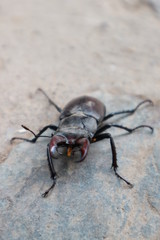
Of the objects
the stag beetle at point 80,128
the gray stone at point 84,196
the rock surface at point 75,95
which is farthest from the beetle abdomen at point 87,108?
the gray stone at point 84,196

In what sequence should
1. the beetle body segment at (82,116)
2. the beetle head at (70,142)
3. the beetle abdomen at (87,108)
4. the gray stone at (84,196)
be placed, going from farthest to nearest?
the beetle abdomen at (87,108), the beetle body segment at (82,116), the beetle head at (70,142), the gray stone at (84,196)

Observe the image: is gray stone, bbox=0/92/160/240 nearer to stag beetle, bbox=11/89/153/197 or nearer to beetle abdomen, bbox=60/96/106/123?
stag beetle, bbox=11/89/153/197

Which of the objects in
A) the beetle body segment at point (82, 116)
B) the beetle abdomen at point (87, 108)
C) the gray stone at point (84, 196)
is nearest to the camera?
the gray stone at point (84, 196)

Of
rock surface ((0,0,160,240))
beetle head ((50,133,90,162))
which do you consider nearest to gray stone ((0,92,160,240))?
rock surface ((0,0,160,240))

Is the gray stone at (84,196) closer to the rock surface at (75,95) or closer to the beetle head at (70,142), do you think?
the rock surface at (75,95)

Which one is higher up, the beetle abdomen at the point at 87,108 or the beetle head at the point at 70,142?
the beetle head at the point at 70,142

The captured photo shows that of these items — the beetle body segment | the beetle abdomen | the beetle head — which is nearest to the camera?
the beetle head

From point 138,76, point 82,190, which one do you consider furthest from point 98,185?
Answer: point 138,76

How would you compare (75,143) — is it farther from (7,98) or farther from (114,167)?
(7,98)
